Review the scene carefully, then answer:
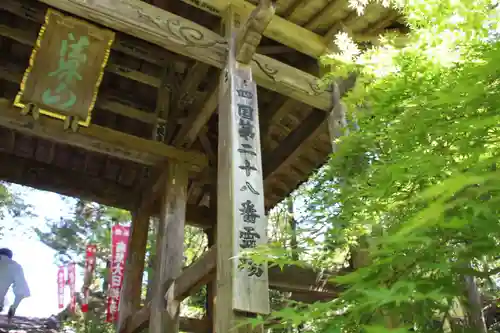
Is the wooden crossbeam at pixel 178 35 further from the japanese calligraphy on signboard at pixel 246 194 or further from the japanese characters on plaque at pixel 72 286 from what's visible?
the japanese characters on plaque at pixel 72 286

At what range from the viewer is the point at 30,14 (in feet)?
16.8

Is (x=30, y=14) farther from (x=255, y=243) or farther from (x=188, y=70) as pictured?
(x=255, y=243)

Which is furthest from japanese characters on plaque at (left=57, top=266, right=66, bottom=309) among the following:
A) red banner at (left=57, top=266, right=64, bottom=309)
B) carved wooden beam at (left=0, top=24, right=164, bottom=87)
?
carved wooden beam at (left=0, top=24, right=164, bottom=87)

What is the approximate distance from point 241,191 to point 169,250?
2041 mm

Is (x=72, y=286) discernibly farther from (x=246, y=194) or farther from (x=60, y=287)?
(x=246, y=194)

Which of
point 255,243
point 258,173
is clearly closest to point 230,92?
point 258,173

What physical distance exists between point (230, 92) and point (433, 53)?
6.37ft

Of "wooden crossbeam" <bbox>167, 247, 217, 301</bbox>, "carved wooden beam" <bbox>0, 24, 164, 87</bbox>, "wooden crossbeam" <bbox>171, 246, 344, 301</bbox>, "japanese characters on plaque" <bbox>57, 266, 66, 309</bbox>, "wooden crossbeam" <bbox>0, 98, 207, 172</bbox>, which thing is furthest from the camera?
"japanese characters on plaque" <bbox>57, 266, 66, 309</bbox>

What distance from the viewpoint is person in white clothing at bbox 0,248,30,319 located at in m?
5.76

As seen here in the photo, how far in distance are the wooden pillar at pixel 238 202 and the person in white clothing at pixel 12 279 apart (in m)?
3.57

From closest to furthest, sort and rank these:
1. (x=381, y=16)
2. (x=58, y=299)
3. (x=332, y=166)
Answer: (x=332, y=166) → (x=381, y=16) → (x=58, y=299)

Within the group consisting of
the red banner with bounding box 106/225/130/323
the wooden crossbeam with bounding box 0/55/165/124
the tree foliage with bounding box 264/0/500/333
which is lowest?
the tree foliage with bounding box 264/0/500/333

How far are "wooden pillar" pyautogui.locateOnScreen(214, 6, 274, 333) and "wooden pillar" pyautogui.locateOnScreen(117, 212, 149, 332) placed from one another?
2952 mm

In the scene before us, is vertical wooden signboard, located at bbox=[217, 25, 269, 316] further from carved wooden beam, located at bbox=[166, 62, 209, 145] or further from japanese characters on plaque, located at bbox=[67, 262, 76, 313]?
japanese characters on plaque, located at bbox=[67, 262, 76, 313]
